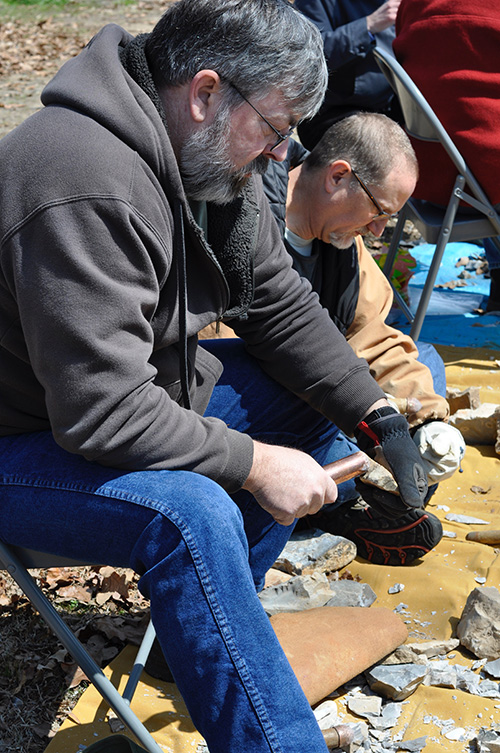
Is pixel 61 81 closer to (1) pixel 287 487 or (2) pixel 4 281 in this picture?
(2) pixel 4 281

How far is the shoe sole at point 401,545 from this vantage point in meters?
2.70

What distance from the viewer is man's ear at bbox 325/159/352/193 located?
2.92m

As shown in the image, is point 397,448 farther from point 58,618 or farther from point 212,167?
point 58,618

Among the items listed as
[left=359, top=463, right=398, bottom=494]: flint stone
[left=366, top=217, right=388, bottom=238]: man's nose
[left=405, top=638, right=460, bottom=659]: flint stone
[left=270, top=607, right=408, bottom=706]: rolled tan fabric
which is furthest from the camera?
[left=366, top=217, right=388, bottom=238]: man's nose

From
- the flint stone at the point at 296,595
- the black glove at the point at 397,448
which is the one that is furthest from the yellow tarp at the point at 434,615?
the black glove at the point at 397,448

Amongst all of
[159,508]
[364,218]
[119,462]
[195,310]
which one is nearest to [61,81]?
[195,310]

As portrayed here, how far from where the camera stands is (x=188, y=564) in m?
1.49

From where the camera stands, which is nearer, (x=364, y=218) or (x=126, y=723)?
(x=126, y=723)

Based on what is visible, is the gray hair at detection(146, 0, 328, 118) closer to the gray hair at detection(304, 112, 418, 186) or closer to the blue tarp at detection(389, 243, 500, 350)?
the gray hair at detection(304, 112, 418, 186)

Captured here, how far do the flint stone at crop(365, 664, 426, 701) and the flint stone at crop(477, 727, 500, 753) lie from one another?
0.71 feet

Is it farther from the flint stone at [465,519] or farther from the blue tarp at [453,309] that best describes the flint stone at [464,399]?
the blue tarp at [453,309]

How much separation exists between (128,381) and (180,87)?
0.68 meters

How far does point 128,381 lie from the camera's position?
1555 millimetres

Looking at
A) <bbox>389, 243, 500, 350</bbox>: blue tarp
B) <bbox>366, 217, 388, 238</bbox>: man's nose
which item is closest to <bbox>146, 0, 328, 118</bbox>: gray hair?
<bbox>366, 217, 388, 238</bbox>: man's nose
